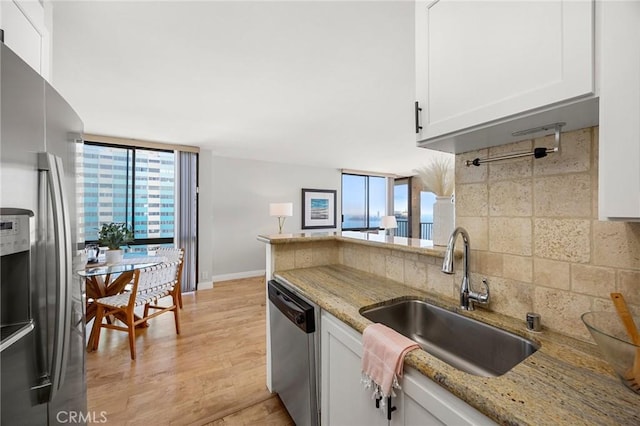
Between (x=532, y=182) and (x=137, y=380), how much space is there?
2898 millimetres

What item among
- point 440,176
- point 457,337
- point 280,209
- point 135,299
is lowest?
point 135,299

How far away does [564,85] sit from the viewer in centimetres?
69

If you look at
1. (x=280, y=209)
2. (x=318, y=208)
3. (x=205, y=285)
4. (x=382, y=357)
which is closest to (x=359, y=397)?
(x=382, y=357)

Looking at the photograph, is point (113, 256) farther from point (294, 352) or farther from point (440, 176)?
point (440, 176)

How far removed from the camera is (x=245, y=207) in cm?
518

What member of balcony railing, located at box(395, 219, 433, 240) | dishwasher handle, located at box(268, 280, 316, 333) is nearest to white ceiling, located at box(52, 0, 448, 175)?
dishwasher handle, located at box(268, 280, 316, 333)

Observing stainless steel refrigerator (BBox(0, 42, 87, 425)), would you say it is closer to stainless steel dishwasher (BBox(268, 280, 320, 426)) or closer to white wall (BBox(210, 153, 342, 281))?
stainless steel dishwasher (BBox(268, 280, 320, 426))

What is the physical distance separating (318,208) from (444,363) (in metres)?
5.34

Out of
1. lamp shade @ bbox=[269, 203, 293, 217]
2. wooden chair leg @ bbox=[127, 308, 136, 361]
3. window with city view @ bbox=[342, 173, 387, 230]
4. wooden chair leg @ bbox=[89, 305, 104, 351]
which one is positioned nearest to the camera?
wooden chair leg @ bbox=[127, 308, 136, 361]

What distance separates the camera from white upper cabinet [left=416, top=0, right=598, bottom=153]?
0.68m

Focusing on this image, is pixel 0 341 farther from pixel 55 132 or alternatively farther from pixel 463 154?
pixel 463 154

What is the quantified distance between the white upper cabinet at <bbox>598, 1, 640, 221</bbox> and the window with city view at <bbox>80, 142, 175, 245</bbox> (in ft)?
15.6

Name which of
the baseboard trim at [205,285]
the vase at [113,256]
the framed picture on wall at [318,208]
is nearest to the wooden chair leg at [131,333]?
the vase at [113,256]

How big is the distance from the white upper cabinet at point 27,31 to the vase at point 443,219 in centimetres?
200
